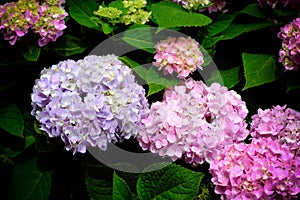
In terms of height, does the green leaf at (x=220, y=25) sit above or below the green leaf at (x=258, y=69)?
above

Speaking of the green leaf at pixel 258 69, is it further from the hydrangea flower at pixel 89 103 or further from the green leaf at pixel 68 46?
the green leaf at pixel 68 46

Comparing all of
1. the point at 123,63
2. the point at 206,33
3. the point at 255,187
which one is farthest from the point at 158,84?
the point at 255,187

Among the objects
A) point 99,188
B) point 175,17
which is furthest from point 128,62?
point 99,188

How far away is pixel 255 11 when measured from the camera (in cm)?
225

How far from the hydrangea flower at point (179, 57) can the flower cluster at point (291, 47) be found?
32cm

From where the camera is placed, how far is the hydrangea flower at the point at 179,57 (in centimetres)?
195

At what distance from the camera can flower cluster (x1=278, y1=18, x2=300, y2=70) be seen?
6.58 ft

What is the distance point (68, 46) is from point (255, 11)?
0.77 metres

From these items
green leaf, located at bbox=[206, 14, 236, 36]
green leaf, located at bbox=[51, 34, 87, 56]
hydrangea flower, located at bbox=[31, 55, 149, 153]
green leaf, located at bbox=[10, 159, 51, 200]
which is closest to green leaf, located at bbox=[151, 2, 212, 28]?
green leaf, located at bbox=[206, 14, 236, 36]

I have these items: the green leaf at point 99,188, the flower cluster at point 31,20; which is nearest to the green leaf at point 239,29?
the flower cluster at point 31,20

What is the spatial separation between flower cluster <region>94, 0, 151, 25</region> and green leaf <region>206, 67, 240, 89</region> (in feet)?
1.12

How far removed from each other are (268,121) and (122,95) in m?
0.50

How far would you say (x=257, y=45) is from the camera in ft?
7.66

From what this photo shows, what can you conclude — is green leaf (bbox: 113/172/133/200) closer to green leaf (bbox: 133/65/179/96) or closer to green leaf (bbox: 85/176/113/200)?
green leaf (bbox: 85/176/113/200)
